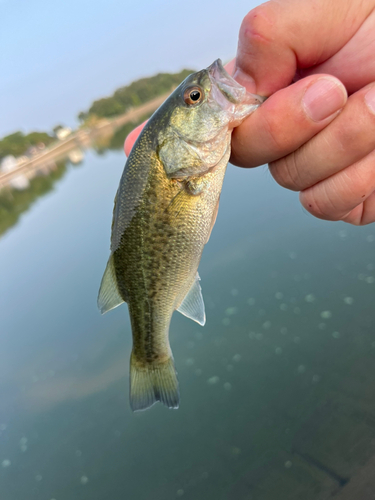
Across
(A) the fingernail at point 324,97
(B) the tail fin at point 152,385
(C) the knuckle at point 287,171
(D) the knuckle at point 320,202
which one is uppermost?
(A) the fingernail at point 324,97

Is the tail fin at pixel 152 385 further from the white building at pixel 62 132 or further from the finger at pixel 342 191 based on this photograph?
the white building at pixel 62 132

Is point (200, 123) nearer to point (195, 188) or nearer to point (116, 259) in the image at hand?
point (195, 188)

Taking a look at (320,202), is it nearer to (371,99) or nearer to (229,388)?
(371,99)

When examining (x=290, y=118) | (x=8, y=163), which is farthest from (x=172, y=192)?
(x=8, y=163)

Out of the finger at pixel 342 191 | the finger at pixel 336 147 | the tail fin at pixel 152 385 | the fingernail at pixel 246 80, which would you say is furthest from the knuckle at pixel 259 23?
the tail fin at pixel 152 385

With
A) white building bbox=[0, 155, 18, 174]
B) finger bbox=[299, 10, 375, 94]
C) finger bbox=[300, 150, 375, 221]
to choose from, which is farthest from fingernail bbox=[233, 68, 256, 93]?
white building bbox=[0, 155, 18, 174]

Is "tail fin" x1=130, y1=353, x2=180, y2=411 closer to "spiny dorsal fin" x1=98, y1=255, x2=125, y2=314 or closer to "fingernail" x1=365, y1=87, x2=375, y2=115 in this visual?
"spiny dorsal fin" x1=98, y1=255, x2=125, y2=314
